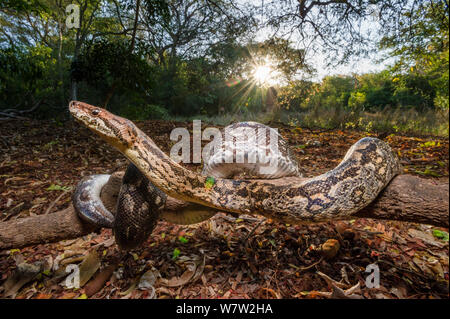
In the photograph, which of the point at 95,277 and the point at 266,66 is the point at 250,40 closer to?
the point at 266,66

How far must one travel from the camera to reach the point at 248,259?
1938 mm

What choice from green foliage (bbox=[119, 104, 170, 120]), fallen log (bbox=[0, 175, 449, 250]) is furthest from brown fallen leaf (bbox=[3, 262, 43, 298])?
green foliage (bbox=[119, 104, 170, 120])

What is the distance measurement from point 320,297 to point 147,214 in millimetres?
1452

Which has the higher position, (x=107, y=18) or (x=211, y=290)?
(x=107, y=18)

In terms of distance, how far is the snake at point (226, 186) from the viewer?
53.2 inches

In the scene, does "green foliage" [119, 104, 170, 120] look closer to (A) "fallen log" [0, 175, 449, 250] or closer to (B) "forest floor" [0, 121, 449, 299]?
(B) "forest floor" [0, 121, 449, 299]

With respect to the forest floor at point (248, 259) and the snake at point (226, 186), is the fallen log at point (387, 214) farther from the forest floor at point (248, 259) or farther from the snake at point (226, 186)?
the forest floor at point (248, 259)

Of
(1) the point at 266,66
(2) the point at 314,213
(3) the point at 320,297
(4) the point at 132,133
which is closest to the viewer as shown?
(2) the point at 314,213

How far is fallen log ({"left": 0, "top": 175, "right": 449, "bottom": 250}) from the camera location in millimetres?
1140

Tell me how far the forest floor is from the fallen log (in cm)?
28

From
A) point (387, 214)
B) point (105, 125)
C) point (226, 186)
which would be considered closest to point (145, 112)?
point (105, 125)

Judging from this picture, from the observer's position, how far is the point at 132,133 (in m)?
1.65

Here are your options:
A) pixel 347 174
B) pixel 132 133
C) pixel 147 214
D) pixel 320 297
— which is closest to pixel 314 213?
pixel 347 174
